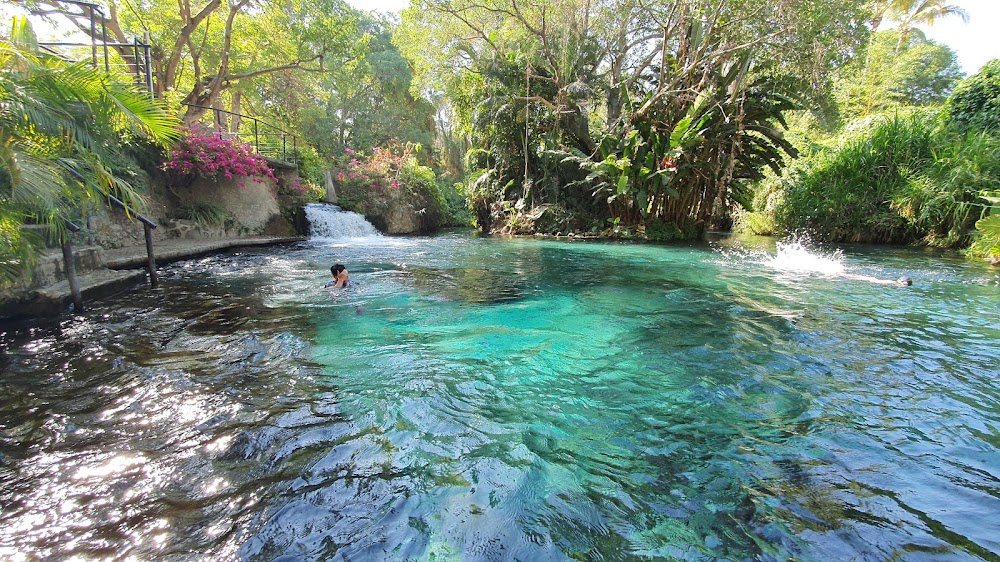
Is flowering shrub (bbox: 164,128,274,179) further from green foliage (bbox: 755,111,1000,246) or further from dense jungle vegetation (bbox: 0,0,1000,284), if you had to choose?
green foliage (bbox: 755,111,1000,246)

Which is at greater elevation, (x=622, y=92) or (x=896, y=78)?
(x=896, y=78)

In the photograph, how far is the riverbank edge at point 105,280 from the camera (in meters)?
5.60

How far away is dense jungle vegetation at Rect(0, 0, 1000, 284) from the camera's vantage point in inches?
439

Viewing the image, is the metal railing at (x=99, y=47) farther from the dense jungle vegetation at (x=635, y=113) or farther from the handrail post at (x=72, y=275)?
the handrail post at (x=72, y=275)

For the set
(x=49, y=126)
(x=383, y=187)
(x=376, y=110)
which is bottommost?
(x=49, y=126)

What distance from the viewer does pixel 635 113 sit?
14.7m

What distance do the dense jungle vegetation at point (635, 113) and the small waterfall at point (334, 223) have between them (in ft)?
7.36

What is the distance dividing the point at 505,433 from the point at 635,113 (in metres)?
13.9

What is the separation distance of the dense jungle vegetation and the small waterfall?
224 cm

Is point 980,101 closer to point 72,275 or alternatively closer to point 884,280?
point 884,280

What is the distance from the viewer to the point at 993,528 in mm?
2195

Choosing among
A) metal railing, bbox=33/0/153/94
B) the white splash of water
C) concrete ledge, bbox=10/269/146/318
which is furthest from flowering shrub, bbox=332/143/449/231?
the white splash of water

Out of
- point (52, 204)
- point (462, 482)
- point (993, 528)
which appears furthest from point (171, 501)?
point (993, 528)

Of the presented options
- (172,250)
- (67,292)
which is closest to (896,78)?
(172,250)
